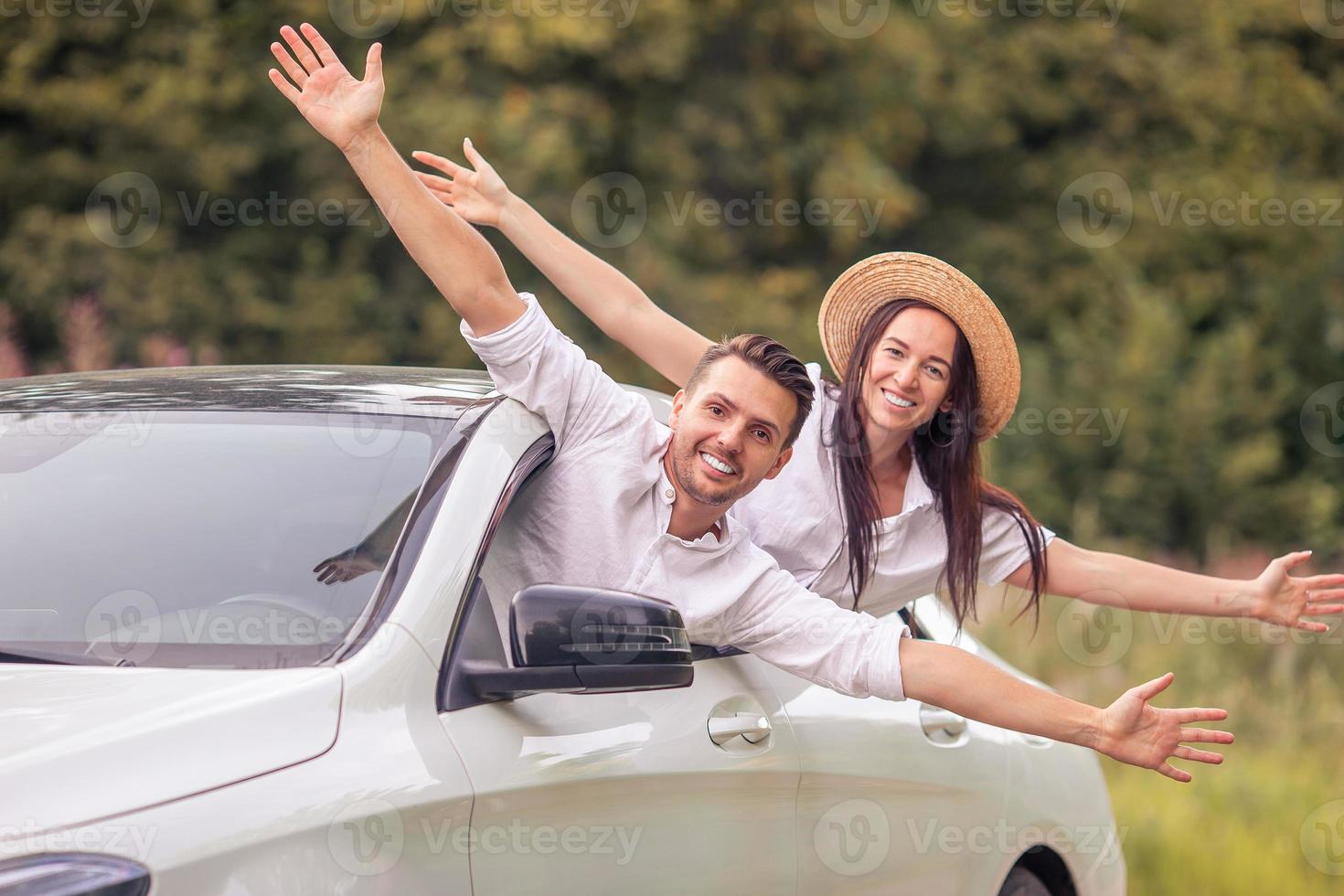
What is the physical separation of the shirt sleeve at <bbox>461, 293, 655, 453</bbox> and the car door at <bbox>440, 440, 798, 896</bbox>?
0.15m

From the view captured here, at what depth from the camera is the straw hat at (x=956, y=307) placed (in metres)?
4.05

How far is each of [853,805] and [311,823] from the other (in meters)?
1.43

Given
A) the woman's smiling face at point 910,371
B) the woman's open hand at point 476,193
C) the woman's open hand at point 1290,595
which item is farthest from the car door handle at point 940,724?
the woman's open hand at point 476,193

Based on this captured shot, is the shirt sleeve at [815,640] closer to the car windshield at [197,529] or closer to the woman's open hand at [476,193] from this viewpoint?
the car windshield at [197,529]

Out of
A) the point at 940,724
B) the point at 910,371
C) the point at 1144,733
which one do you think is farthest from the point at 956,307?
the point at 1144,733

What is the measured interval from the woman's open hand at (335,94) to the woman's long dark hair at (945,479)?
1411 mm

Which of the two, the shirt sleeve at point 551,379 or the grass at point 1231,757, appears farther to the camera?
the grass at point 1231,757

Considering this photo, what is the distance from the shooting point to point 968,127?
1886cm

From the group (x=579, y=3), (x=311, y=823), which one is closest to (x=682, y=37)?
(x=579, y=3)

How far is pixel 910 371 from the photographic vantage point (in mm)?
3930

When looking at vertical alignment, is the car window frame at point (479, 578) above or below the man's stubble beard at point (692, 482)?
below

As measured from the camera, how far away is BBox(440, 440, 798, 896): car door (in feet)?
8.22

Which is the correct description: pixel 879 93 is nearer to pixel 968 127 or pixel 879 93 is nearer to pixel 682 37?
pixel 968 127

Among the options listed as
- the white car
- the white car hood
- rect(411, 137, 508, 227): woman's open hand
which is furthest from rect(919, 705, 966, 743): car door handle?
the white car hood
